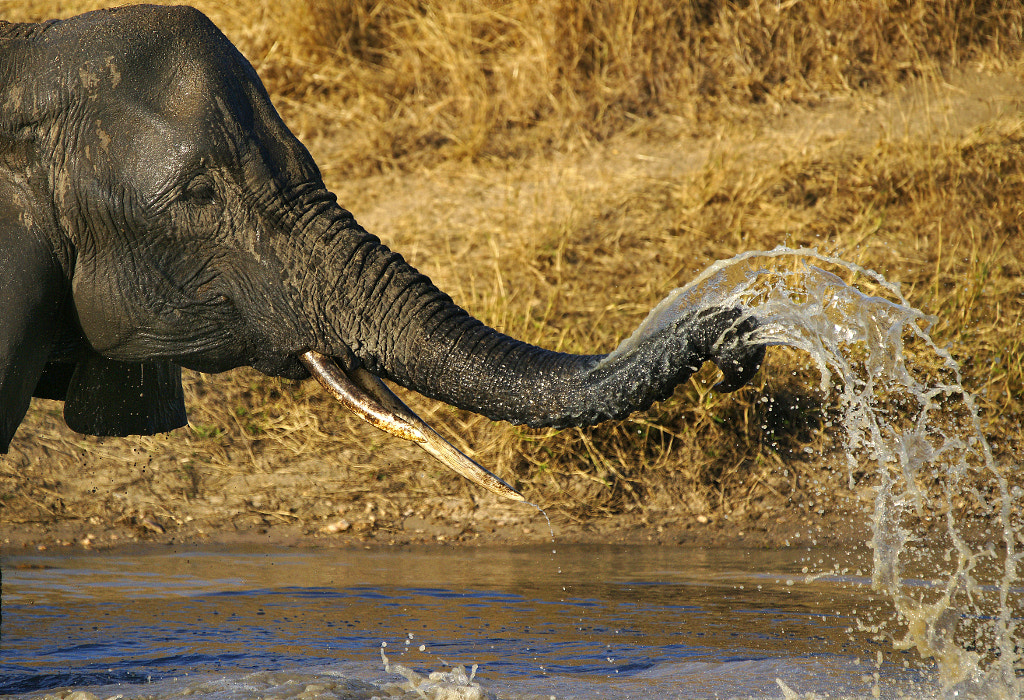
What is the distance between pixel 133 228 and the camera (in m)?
2.95

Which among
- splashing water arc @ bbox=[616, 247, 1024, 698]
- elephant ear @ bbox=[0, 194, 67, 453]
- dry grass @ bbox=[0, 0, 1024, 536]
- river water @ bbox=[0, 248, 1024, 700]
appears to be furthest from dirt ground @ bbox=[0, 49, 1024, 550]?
elephant ear @ bbox=[0, 194, 67, 453]

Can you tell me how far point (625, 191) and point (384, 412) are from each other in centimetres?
522

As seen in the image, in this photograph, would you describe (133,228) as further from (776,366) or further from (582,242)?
(582,242)

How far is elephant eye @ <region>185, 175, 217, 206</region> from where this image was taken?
9.60 feet

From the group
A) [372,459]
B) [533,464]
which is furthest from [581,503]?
[372,459]

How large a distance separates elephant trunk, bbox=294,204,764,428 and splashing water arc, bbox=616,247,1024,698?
72 millimetres

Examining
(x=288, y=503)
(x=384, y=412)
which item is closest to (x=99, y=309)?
(x=384, y=412)

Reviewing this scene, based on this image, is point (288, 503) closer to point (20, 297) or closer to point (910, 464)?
point (910, 464)

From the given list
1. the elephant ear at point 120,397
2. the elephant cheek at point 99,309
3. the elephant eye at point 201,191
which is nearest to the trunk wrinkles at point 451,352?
the elephant eye at point 201,191

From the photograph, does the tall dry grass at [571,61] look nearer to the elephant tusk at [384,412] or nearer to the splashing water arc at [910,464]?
the splashing water arc at [910,464]

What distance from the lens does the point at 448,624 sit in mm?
4371

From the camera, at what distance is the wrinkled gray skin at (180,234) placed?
291cm

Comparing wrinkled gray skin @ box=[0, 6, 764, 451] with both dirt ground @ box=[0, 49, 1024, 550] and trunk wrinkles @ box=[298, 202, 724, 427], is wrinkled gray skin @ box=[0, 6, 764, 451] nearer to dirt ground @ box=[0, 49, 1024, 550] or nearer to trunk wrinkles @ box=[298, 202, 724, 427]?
trunk wrinkles @ box=[298, 202, 724, 427]

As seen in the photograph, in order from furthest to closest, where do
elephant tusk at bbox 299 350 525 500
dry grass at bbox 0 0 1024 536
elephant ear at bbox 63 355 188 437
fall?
dry grass at bbox 0 0 1024 536
elephant ear at bbox 63 355 188 437
elephant tusk at bbox 299 350 525 500
